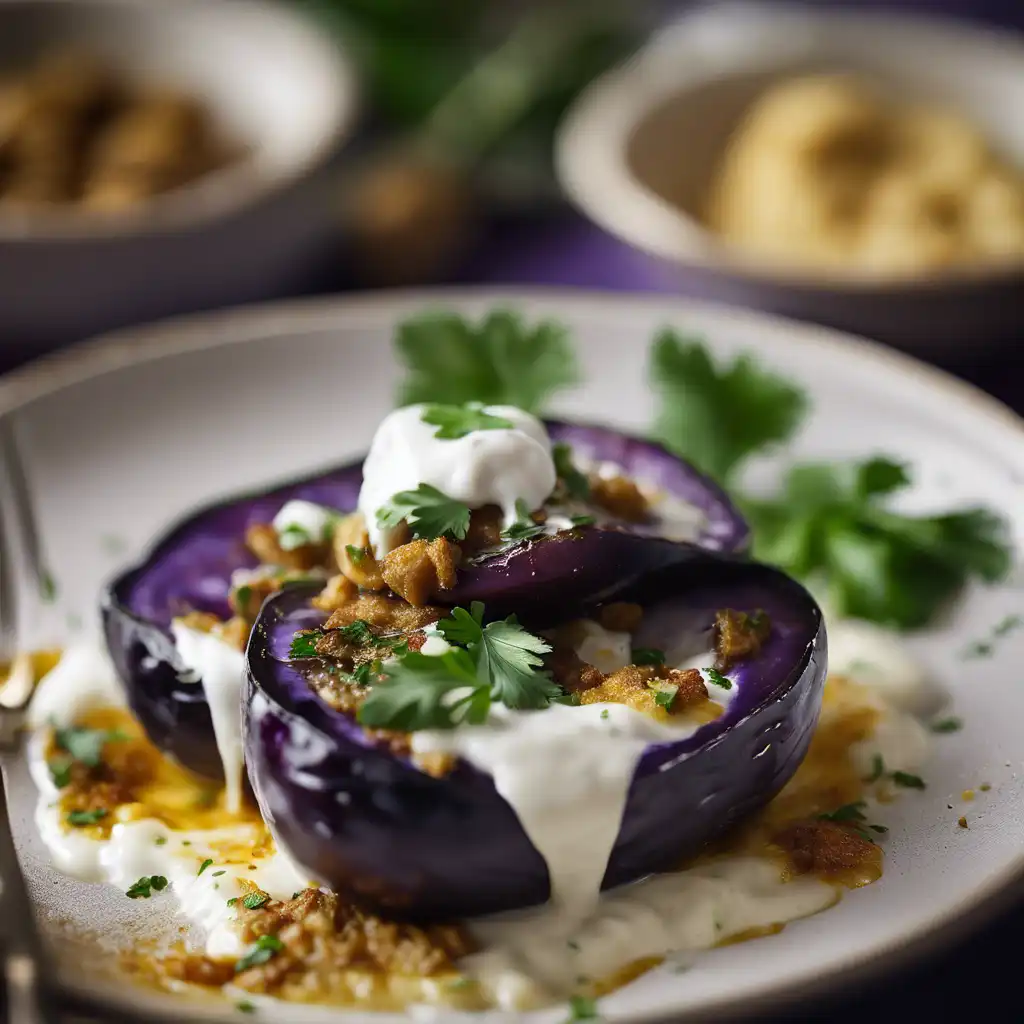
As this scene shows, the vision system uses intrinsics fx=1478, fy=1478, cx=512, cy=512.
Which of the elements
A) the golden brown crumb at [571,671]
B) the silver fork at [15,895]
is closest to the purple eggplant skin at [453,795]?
the golden brown crumb at [571,671]

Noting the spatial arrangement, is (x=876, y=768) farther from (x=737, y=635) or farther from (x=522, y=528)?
(x=522, y=528)

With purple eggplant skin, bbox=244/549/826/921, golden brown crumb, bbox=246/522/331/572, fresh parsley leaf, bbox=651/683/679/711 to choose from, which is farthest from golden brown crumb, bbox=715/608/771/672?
golden brown crumb, bbox=246/522/331/572

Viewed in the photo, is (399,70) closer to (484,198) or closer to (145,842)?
(484,198)

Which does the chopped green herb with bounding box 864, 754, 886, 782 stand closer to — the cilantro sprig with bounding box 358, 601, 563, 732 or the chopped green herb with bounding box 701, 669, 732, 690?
the chopped green herb with bounding box 701, 669, 732, 690

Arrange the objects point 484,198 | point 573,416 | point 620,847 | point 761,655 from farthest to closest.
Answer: point 484,198
point 573,416
point 761,655
point 620,847

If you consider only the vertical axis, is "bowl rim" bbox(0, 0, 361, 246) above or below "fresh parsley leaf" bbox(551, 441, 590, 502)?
below

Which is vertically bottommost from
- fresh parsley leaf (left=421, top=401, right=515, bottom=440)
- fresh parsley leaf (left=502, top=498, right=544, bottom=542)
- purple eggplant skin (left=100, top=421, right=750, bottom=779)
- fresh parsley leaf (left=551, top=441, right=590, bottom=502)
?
purple eggplant skin (left=100, top=421, right=750, bottom=779)

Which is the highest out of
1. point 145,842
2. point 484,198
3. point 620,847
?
point 620,847

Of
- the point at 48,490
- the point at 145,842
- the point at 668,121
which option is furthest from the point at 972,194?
the point at 145,842
